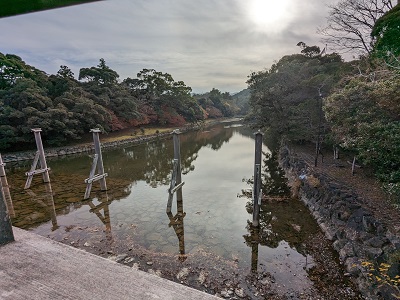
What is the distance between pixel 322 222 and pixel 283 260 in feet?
6.63

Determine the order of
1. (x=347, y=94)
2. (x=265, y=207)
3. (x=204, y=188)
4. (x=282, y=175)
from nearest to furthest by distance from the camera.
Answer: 1. (x=347, y=94)
2. (x=265, y=207)
3. (x=204, y=188)
4. (x=282, y=175)

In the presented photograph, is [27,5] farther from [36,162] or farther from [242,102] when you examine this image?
[242,102]

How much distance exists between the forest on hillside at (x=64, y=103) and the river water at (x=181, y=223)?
20.3ft

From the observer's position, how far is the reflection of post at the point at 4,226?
1.49 metres

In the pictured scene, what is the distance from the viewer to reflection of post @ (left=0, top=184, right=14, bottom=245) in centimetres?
149

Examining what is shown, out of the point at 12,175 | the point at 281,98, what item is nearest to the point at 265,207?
the point at 281,98

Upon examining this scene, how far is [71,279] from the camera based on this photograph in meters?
1.25

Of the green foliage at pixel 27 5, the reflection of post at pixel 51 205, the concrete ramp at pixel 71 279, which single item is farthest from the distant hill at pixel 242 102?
the concrete ramp at pixel 71 279

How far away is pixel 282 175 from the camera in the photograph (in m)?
11.1

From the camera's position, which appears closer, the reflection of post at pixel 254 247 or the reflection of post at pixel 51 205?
the reflection of post at pixel 254 247

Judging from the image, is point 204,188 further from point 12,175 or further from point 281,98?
point 12,175

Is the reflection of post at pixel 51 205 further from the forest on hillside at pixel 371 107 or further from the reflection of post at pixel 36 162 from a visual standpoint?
the forest on hillside at pixel 371 107

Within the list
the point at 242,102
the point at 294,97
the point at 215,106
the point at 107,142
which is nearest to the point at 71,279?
the point at 294,97

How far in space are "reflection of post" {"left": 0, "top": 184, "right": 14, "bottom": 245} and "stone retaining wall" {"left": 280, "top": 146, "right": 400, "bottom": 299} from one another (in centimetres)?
361
